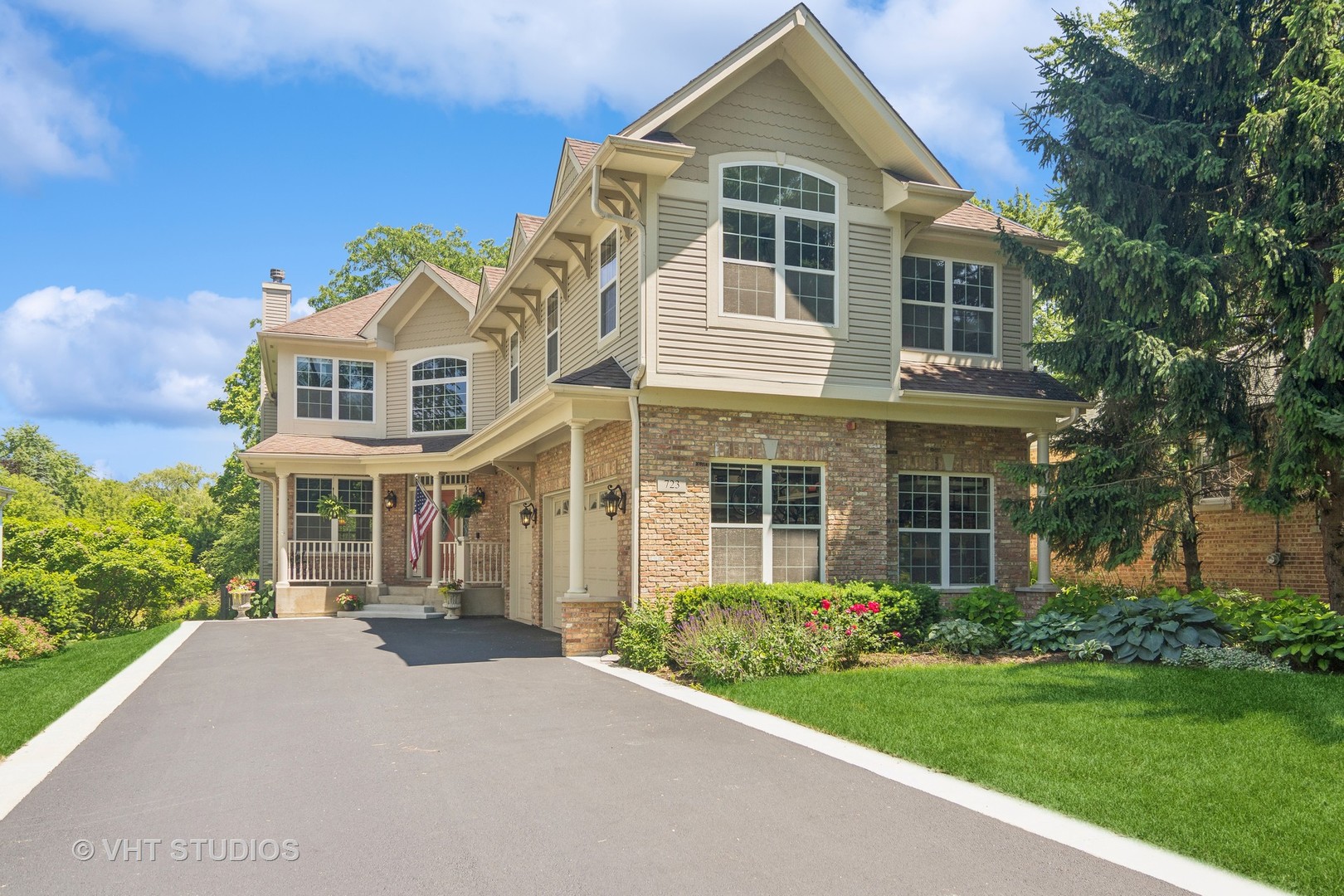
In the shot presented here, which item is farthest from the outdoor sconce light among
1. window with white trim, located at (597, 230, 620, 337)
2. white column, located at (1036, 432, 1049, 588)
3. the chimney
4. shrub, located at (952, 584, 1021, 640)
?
the chimney

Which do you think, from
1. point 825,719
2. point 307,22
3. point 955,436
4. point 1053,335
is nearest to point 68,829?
point 825,719

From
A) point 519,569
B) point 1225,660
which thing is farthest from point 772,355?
point 519,569

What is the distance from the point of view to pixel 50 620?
1530 centimetres

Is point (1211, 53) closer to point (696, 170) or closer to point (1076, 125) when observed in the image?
point (1076, 125)

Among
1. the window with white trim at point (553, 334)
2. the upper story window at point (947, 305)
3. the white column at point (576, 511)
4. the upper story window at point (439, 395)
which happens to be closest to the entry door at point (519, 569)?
the window with white trim at point (553, 334)

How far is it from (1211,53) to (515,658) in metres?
12.1

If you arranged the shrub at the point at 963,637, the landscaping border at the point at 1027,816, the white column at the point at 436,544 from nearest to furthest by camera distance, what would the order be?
the landscaping border at the point at 1027,816
the shrub at the point at 963,637
the white column at the point at 436,544

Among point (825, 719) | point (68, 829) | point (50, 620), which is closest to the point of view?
point (68, 829)

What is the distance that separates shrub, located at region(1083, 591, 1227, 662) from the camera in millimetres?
10281

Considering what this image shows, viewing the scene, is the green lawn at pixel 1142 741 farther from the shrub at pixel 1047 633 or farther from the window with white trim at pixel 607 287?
the window with white trim at pixel 607 287

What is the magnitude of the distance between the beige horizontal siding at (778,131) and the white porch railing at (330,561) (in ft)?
44.0

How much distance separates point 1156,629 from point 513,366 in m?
14.3

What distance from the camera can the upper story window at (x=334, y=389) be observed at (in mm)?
23312

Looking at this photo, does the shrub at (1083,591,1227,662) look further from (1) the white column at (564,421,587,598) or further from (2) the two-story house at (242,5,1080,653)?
(1) the white column at (564,421,587,598)
